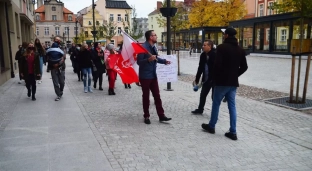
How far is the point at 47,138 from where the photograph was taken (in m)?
5.55

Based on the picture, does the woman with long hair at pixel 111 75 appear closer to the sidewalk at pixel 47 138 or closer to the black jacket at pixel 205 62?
the sidewalk at pixel 47 138

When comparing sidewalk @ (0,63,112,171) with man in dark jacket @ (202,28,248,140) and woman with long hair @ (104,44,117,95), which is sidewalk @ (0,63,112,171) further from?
man in dark jacket @ (202,28,248,140)

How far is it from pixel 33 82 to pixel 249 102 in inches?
272

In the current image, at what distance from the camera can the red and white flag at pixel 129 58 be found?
662cm

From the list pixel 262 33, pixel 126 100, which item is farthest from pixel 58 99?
pixel 262 33

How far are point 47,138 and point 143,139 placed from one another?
1823 mm

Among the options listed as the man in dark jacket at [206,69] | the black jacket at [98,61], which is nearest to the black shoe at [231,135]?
the man in dark jacket at [206,69]

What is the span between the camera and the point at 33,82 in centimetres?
954

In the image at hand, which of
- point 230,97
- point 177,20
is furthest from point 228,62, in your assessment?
point 177,20

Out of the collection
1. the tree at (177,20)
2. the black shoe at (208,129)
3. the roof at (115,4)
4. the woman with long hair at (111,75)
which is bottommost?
the black shoe at (208,129)

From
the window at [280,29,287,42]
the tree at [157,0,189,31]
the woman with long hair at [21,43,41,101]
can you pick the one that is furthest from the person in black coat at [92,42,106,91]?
the window at [280,29,287,42]

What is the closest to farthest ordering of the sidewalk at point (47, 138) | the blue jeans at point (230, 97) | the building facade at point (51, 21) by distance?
the sidewalk at point (47, 138)
the blue jeans at point (230, 97)
the building facade at point (51, 21)

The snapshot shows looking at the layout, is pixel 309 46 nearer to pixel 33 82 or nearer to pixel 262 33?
pixel 33 82

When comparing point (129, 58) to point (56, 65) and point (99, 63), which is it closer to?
point (56, 65)
